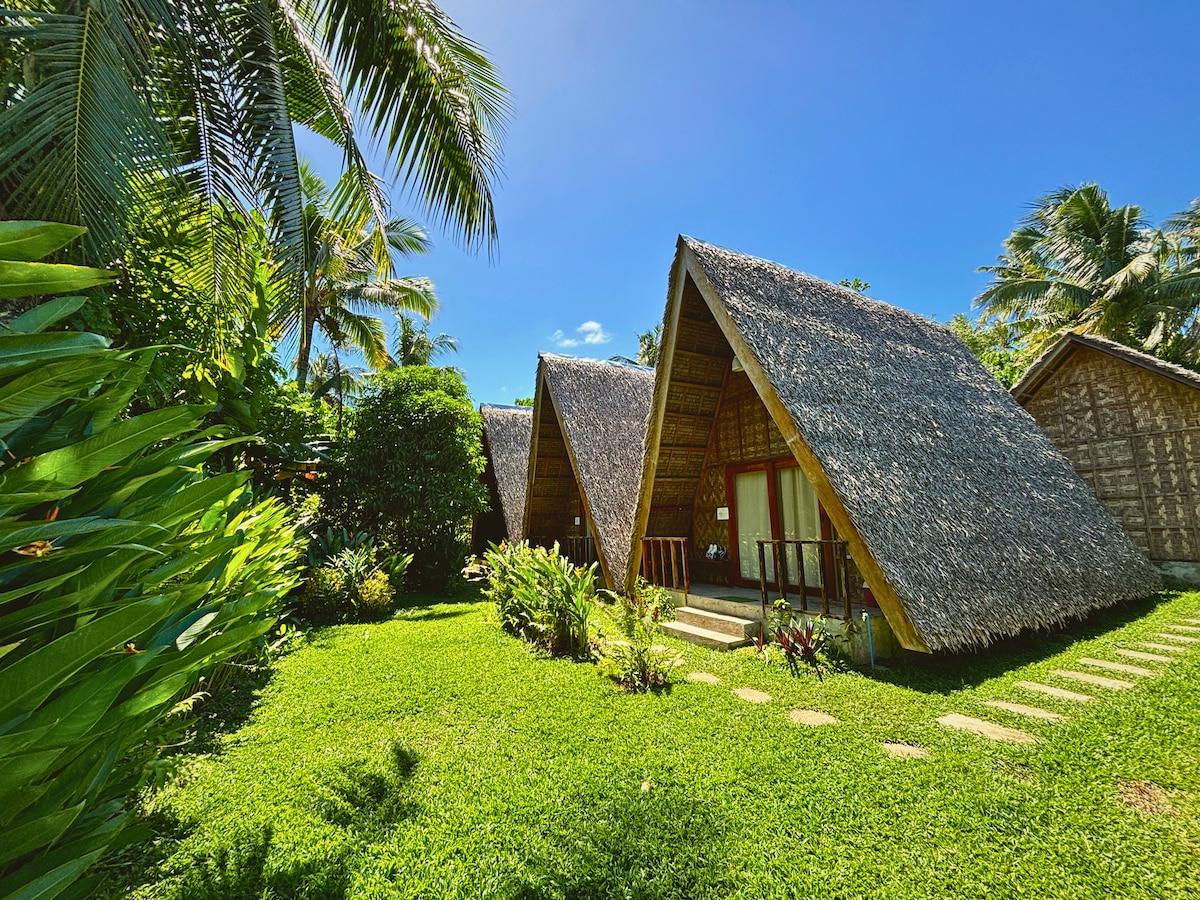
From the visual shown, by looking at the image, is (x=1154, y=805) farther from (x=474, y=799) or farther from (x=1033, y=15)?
(x=1033, y=15)

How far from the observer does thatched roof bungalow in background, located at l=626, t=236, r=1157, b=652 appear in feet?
14.5

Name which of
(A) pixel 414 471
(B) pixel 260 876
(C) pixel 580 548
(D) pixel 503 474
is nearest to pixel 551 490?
(C) pixel 580 548

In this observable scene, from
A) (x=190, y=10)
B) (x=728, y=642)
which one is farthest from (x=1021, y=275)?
(x=190, y=10)

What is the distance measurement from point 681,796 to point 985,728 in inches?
89.5

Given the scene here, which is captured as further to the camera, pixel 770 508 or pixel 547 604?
pixel 770 508

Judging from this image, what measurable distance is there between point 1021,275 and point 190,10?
2448 centimetres

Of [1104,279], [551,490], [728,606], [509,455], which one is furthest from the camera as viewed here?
[1104,279]

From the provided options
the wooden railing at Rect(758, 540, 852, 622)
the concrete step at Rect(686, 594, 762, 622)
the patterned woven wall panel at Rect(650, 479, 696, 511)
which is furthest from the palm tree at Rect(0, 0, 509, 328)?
the concrete step at Rect(686, 594, 762, 622)

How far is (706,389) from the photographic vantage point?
7301 mm

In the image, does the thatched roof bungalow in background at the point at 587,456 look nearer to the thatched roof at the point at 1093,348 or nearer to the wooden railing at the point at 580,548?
the wooden railing at the point at 580,548

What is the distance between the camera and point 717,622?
5832 millimetres

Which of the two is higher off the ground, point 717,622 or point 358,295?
point 358,295

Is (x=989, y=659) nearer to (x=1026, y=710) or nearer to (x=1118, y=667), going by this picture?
(x=1118, y=667)

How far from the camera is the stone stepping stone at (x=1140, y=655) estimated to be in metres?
4.42
